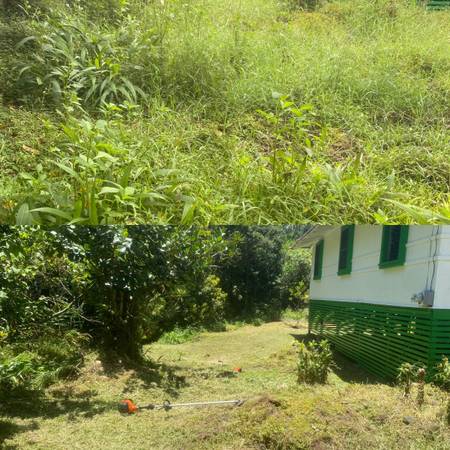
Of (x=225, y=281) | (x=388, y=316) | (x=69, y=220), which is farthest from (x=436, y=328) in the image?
(x=69, y=220)

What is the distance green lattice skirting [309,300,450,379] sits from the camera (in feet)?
5.00

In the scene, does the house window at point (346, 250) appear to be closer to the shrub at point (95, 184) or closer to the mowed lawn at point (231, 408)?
the mowed lawn at point (231, 408)

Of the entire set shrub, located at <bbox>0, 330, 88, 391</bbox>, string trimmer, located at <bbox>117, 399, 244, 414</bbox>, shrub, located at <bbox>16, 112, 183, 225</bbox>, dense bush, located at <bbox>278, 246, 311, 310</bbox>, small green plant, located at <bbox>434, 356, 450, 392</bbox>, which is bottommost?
string trimmer, located at <bbox>117, 399, 244, 414</bbox>

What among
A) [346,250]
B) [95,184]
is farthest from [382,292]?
[95,184]

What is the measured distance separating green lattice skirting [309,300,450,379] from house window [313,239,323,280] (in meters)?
0.09

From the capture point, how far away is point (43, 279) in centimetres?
168

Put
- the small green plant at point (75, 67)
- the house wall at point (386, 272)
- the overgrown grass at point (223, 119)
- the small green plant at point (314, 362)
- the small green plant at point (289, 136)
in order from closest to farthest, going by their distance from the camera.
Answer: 1. the house wall at point (386, 272)
2. the small green plant at point (314, 362)
3. the overgrown grass at point (223, 119)
4. the small green plant at point (289, 136)
5. the small green plant at point (75, 67)

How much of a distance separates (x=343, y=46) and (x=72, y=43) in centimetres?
140

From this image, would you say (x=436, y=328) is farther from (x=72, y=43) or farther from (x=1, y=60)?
(x=1, y=60)

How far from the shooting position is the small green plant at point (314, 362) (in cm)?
166

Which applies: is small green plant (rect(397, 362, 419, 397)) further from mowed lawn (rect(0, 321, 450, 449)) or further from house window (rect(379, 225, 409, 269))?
house window (rect(379, 225, 409, 269))

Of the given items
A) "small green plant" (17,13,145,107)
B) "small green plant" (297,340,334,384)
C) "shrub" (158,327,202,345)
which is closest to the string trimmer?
"shrub" (158,327,202,345)

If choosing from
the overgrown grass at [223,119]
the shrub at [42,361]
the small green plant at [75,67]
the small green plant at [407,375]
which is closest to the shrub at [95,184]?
the overgrown grass at [223,119]

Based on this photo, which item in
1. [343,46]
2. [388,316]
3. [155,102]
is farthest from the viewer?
[343,46]
